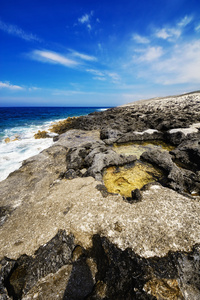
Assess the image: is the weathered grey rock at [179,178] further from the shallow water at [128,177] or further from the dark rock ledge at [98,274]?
the dark rock ledge at [98,274]

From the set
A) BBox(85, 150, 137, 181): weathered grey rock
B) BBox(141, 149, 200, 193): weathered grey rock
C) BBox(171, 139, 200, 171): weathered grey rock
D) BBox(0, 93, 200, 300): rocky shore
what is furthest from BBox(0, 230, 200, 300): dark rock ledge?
BBox(171, 139, 200, 171): weathered grey rock

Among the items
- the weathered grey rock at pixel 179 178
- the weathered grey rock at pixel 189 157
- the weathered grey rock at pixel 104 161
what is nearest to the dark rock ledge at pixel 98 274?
the weathered grey rock at pixel 179 178

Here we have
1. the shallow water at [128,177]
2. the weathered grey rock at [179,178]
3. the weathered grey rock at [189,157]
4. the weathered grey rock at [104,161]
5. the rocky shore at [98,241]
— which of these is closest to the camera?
the rocky shore at [98,241]

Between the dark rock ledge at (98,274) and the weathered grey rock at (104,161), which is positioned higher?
the weathered grey rock at (104,161)

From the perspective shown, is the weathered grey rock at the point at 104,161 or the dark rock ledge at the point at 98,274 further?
the weathered grey rock at the point at 104,161

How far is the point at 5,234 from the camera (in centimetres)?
455

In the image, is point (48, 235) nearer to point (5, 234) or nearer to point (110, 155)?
point (5, 234)

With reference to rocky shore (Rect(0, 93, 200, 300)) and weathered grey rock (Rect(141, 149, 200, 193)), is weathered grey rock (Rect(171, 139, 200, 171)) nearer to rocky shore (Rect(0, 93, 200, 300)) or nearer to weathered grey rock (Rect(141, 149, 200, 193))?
weathered grey rock (Rect(141, 149, 200, 193))

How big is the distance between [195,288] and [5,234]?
5.69 m

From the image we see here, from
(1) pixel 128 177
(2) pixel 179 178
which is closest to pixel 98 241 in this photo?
(1) pixel 128 177

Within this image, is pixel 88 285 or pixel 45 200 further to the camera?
pixel 45 200

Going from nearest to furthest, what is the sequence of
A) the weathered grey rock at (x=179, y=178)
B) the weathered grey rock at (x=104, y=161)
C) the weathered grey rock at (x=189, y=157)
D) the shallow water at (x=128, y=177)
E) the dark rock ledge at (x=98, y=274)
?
the dark rock ledge at (x=98, y=274), the weathered grey rock at (x=179, y=178), the shallow water at (x=128, y=177), the weathered grey rock at (x=104, y=161), the weathered grey rock at (x=189, y=157)

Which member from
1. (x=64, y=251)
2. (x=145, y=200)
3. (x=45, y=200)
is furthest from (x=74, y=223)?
(x=145, y=200)

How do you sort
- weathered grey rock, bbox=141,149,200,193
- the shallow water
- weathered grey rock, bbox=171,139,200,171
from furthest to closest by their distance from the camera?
1. weathered grey rock, bbox=171,139,200,171
2. the shallow water
3. weathered grey rock, bbox=141,149,200,193
